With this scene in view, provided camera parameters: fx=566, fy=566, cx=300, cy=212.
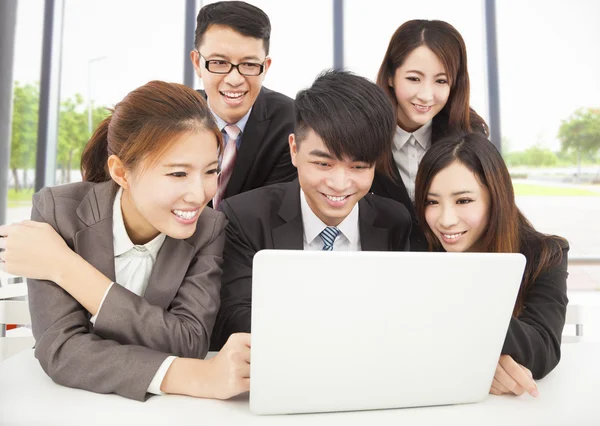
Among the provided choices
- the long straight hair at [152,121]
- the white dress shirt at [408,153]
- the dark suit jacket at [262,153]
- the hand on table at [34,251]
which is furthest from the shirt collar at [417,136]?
the hand on table at [34,251]

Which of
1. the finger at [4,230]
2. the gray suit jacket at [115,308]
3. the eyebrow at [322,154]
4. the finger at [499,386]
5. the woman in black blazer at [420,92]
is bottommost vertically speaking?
the finger at [499,386]

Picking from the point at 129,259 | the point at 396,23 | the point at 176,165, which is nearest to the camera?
the point at 176,165

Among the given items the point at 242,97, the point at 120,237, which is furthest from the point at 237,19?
the point at 120,237

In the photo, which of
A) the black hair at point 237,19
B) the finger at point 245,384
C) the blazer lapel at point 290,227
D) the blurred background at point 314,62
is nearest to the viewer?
the finger at point 245,384

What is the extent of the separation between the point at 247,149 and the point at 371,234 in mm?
746

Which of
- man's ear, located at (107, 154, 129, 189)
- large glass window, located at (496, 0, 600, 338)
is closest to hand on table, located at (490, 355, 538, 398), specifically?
man's ear, located at (107, 154, 129, 189)

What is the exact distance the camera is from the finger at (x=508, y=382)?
1036 millimetres

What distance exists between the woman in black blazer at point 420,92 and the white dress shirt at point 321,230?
0.37 metres

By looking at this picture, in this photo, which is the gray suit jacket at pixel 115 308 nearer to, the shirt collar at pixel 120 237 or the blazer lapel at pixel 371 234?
the shirt collar at pixel 120 237

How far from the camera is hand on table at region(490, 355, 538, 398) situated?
3.34ft

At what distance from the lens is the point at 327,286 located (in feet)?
2.63

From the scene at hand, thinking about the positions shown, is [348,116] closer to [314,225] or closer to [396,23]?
[314,225]

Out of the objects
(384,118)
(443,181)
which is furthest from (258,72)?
(443,181)

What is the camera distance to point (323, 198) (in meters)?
1.65
